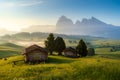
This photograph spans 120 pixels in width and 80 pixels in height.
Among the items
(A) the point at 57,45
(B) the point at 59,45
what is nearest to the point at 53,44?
(A) the point at 57,45

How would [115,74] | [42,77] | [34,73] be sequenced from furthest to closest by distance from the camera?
1. [34,73]
2. [42,77]
3. [115,74]

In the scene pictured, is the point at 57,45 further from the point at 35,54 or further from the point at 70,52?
the point at 35,54

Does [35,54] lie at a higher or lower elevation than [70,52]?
higher

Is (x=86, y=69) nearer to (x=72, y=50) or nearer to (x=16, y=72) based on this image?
(x=16, y=72)

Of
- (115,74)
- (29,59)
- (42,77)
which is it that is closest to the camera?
(115,74)

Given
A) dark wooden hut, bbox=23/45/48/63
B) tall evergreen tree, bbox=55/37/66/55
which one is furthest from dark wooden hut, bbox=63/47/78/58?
dark wooden hut, bbox=23/45/48/63

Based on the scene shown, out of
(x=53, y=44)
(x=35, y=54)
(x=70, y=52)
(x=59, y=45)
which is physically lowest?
(x=70, y=52)

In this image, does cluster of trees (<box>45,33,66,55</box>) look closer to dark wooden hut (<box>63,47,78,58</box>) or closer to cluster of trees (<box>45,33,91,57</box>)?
cluster of trees (<box>45,33,91,57</box>)

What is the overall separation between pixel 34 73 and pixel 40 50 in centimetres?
2742

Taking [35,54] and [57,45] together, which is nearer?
[35,54]

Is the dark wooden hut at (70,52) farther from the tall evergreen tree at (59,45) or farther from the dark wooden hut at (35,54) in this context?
the dark wooden hut at (35,54)

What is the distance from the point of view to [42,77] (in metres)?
51.5

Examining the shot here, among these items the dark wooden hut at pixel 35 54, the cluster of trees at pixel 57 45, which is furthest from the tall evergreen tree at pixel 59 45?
the dark wooden hut at pixel 35 54

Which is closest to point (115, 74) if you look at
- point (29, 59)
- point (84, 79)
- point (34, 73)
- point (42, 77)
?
point (84, 79)
